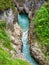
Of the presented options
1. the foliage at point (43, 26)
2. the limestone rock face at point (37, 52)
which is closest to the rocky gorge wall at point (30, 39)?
the limestone rock face at point (37, 52)

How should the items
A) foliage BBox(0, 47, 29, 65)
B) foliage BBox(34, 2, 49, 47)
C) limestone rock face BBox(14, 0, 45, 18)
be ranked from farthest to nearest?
limestone rock face BBox(14, 0, 45, 18)
foliage BBox(34, 2, 49, 47)
foliage BBox(0, 47, 29, 65)

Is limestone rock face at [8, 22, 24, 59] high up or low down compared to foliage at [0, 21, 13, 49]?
down

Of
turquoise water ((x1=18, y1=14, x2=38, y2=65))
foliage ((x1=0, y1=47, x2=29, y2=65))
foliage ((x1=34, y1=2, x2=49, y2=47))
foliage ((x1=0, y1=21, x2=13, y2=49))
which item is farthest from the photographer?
foliage ((x1=34, y1=2, x2=49, y2=47))

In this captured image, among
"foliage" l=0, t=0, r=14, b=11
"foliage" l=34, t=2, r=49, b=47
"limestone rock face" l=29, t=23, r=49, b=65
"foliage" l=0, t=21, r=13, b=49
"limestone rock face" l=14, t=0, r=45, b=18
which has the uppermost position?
"foliage" l=0, t=0, r=14, b=11

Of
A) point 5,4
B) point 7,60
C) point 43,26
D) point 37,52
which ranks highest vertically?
point 7,60

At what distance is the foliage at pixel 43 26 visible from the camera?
112ft

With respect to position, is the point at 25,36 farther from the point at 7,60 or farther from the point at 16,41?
the point at 7,60

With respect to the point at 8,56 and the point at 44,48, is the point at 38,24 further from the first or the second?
the point at 8,56

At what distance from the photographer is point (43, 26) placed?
118 feet

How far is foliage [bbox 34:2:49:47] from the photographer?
112ft

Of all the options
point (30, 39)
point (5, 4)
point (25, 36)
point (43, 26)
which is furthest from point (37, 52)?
point (5, 4)

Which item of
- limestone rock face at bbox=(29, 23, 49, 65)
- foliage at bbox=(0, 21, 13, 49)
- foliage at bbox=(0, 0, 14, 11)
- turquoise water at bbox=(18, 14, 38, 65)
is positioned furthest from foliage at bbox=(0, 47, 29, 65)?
foliage at bbox=(0, 0, 14, 11)

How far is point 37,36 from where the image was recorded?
1377 inches

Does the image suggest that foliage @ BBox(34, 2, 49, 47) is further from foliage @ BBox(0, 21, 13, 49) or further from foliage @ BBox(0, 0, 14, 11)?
foliage @ BBox(0, 21, 13, 49)
